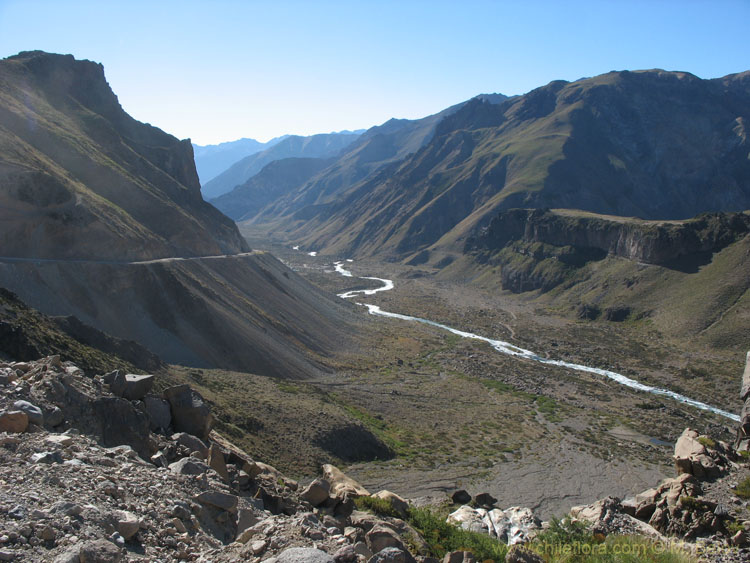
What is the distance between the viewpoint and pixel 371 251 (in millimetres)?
176750

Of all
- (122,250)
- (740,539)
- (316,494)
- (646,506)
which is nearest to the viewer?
(740,539)

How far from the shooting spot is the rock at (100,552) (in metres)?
7.51

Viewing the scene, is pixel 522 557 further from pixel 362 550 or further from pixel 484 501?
pixel 484 501

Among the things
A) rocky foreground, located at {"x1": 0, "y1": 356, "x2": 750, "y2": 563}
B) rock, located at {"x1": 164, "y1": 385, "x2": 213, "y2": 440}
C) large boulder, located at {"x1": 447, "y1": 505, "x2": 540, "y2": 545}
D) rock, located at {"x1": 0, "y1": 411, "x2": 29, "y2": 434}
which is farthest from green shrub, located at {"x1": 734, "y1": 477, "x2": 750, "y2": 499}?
rock, located at {"x1": 0, "y1": 411, "x2": 29, "y2": 434}

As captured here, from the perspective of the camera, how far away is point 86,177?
51.6 meters

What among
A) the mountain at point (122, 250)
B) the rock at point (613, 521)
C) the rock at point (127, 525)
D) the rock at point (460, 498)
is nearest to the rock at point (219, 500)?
the rock at point (127, 525)

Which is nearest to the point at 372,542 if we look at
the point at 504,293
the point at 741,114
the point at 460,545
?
the point at 460,545

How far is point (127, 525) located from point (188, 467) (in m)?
3.69

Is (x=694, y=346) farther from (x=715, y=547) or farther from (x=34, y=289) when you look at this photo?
(x=34, y=289)

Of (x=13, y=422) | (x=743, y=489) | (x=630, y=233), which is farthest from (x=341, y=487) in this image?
(x=630, y=233)

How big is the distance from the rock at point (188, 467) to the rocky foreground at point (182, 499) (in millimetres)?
36

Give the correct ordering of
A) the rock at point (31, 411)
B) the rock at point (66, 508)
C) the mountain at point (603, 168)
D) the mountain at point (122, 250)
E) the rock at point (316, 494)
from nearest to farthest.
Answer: the rock at point (66, 508)
the rock at point (31, 411)
the rock at point (316, 494)
the mountain at point (122, 250)
the mountain at point (603, 168)

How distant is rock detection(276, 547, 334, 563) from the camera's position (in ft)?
28.5

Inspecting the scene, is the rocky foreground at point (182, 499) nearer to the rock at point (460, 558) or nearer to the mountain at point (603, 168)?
the rock at point (460, 558)
